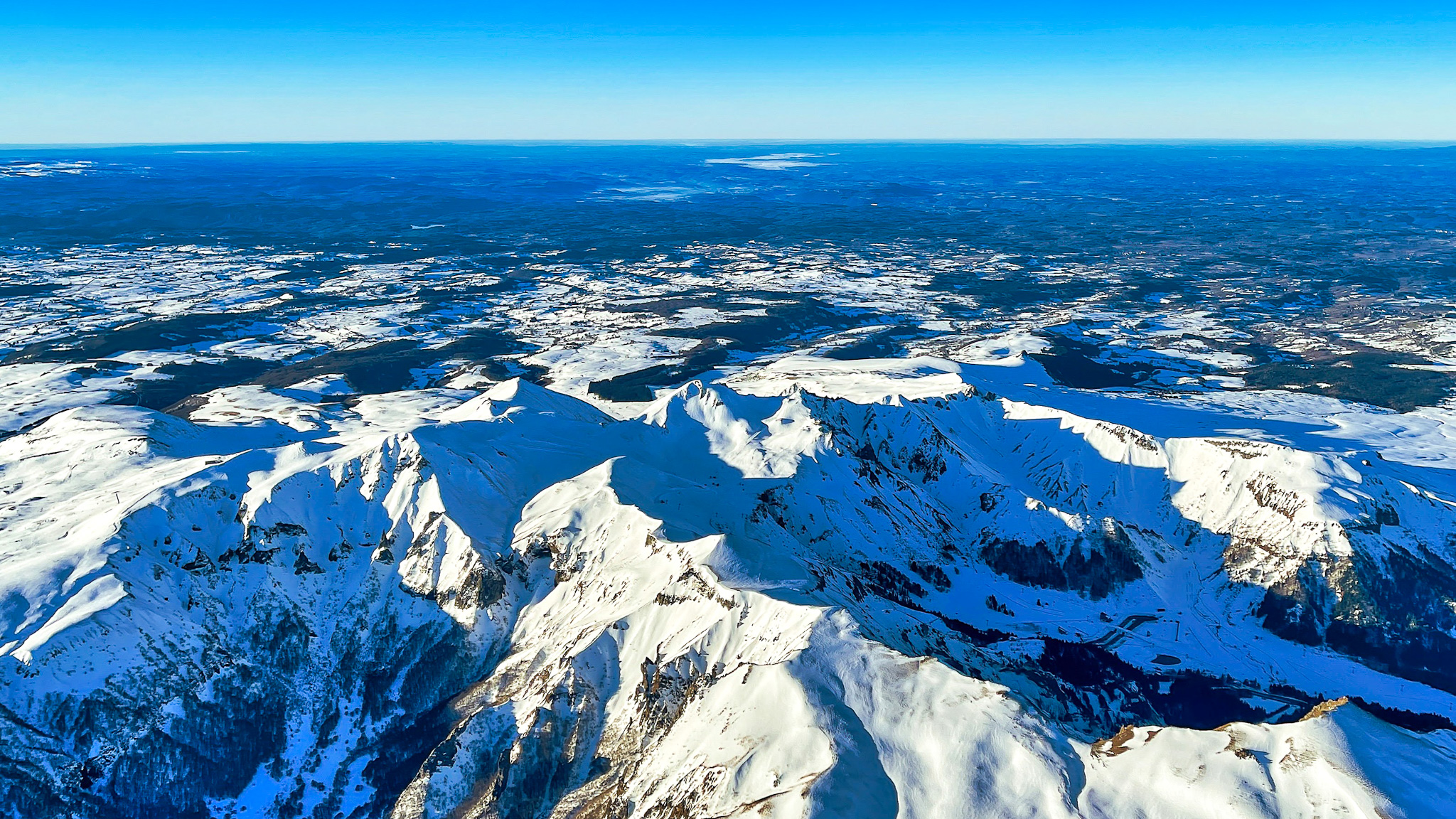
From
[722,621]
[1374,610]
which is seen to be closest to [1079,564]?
[1374,610]

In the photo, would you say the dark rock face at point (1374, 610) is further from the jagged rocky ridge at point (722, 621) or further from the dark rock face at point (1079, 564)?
the dark rock face at point (1079, 564)

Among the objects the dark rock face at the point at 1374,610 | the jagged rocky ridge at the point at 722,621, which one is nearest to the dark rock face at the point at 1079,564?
Result: the jagged rocky ridge at the point at 722,621

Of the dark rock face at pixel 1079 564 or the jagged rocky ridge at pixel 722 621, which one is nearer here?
the jagged rocky ridge at pixel 722 621

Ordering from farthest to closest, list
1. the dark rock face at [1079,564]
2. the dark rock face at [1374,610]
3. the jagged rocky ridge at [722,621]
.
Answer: the dark rock face at [1079,564]
the dark rock face at [1374,610]
the jagged rocky ridge at [722,621]

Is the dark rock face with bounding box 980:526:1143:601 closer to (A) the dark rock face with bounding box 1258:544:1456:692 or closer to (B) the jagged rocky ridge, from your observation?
(B) the jagged rocky ridge

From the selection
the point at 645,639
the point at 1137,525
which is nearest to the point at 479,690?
the point at 645,639

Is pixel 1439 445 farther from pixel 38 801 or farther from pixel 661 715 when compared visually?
pixel 38 801

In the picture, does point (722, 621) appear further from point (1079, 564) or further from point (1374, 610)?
point (1374, 610)

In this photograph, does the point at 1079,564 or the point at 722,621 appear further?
the point at 1079,564
